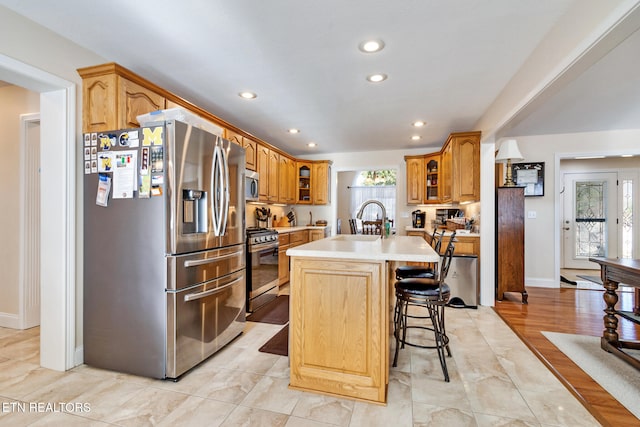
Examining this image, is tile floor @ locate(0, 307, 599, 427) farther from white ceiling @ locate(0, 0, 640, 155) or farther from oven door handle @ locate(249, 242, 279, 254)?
white ceiling @ locate(0, 0, 640, 155)

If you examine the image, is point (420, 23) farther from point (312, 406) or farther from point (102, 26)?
point (312, 406)

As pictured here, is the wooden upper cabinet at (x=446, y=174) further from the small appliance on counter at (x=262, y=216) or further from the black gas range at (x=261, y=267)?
the small appliance on counter at (x=262, y=216)

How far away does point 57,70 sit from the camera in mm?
2191

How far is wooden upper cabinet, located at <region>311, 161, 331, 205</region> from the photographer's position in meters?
6.04

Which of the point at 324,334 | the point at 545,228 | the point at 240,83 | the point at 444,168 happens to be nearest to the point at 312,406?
the point at 324,334

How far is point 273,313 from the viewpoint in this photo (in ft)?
11.8

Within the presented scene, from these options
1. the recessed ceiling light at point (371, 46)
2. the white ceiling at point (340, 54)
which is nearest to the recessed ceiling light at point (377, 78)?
the white ceiling at point (340, 54)

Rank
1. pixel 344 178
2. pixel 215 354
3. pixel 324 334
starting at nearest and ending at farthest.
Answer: pixel 324 334 < pixel 215 354 < pixel 344 178

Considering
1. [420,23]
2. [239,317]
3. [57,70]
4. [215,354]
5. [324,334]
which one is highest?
[420,23]

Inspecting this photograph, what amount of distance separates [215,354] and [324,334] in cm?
113

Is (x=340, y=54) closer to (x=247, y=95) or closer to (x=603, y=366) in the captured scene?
(x=247, y=95)

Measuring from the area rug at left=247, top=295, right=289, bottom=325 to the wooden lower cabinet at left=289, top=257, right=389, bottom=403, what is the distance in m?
1.38

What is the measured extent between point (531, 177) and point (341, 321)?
4562 mm

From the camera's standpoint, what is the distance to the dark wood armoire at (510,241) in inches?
154
